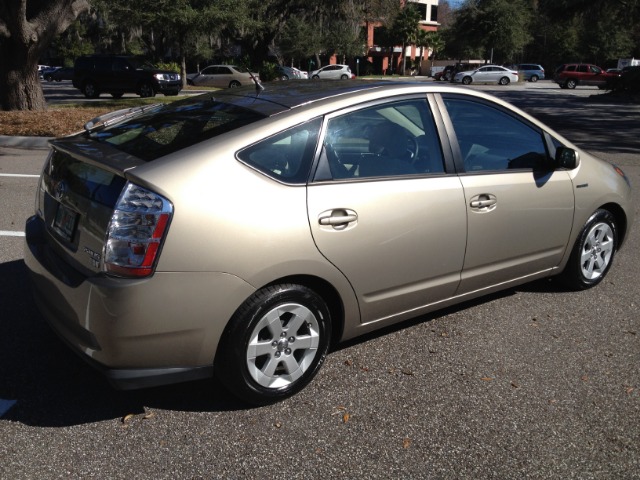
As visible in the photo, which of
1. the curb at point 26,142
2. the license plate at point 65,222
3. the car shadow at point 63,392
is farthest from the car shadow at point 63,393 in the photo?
the curb at point 26,142

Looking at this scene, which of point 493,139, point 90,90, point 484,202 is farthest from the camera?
point 90,90

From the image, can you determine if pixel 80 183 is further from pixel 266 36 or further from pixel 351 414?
pixel 266 36

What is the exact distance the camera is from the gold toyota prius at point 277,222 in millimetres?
2904

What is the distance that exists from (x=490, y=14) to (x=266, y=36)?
26.2 meters

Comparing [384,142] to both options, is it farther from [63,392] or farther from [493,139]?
[63,392]

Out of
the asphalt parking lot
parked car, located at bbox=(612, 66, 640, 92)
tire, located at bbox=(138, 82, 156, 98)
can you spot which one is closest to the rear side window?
the asphalt parking lot

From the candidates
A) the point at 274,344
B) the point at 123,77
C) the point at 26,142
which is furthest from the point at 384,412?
the point at 123,77

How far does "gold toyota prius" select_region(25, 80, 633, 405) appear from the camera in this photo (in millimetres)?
2904

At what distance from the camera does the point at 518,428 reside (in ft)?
10.5

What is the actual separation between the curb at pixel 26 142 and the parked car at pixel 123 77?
1586 centimetres

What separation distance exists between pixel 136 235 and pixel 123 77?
2646 centimetres

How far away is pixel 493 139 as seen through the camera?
14.0 feet

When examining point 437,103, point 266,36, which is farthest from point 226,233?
point 266,36

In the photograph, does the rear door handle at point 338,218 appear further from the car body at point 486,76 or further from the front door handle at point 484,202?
the car body at point 486,76
